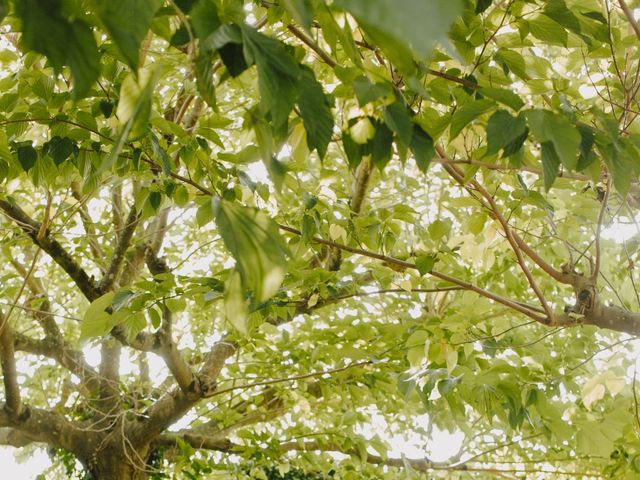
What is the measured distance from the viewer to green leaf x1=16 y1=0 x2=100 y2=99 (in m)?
0.47

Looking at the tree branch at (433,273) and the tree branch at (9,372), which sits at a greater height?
the tree branch at (9,372)

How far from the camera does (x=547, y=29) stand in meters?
1.16

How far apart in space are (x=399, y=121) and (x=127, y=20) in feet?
1.22

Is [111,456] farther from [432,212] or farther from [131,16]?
[131,16]

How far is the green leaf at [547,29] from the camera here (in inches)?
45.6

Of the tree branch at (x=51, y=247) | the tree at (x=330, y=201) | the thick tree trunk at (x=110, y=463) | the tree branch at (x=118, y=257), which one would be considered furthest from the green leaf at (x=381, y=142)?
the thick tree trunk at (x=110, y=463)

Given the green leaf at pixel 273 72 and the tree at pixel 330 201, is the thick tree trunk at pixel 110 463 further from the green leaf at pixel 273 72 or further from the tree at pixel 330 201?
the green leaf at pixel 273 72

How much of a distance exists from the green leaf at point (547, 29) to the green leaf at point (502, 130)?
14.9 inches

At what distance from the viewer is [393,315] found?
3615 millimetres

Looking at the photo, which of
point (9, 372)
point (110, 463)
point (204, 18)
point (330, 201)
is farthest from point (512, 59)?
point (110, 463)

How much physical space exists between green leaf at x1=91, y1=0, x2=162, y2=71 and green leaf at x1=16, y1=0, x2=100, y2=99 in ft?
0.09

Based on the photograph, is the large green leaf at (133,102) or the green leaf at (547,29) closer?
the large green leaf at (133,102)

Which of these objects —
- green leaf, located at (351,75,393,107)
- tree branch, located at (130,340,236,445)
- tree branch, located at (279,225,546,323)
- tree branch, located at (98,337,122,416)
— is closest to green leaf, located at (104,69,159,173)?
green leaf, located at (351,75,393,107)

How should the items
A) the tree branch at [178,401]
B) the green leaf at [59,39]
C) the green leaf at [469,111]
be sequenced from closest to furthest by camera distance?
the green leaf at [59,39]
the green leaf at [469,111]
the tree branch at [178,401]
